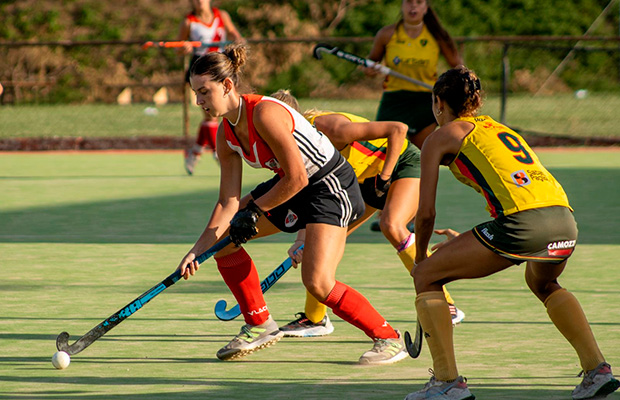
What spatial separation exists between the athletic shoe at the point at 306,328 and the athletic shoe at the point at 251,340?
0.58 feet

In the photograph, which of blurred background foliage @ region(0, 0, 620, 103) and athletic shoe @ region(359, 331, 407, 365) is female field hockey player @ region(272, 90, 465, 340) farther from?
blurred background foliage @ region(0, 0, 620, 103)

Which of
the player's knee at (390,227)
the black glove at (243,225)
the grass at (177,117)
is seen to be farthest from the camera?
the grass at (177,117)

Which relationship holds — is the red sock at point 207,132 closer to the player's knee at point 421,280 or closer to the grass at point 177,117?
the grass at point 177,117

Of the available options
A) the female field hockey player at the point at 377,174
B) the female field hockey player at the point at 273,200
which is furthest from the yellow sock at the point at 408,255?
the female field hockey player at the point at 273,200

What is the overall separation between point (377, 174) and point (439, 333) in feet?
5.75

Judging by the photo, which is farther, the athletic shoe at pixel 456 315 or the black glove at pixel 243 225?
the athletic shoe at pixel 456 315

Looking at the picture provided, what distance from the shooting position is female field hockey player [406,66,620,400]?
3625mm

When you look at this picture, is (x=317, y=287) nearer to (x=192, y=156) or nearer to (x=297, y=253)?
(x=297, y=253)

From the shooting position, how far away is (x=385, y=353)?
14.1 feet

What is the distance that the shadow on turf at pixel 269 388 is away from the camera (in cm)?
382

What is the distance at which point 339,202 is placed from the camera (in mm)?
4441

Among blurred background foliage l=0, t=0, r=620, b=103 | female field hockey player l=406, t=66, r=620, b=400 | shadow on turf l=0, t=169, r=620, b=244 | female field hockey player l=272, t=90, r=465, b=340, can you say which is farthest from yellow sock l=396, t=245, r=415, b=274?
blurred background foliage l=0, t=0, r=620, b=103

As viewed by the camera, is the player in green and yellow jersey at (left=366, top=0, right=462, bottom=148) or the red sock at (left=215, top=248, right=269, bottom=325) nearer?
the red sock at (left=215, top=248, right=269, bottom=325)

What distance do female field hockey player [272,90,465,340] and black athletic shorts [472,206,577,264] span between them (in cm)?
123
